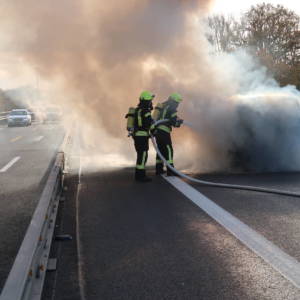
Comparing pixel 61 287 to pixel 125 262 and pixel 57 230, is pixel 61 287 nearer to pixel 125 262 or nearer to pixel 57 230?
pixel 125 262

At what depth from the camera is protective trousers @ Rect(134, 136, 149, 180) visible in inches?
405

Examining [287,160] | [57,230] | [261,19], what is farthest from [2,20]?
[261,19]

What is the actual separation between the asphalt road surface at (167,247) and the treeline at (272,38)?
89.8 ft

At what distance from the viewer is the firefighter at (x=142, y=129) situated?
33.3ft

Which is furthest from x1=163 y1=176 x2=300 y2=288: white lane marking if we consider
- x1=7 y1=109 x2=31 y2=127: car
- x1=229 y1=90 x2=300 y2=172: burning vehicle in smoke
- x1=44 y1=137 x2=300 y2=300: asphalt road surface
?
x1=7 y1=109 x2=31 y2=127: car

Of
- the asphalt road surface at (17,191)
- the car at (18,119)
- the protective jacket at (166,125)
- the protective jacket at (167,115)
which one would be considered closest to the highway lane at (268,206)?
the protective jacket at (166,125)

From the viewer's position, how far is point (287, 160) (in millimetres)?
11500

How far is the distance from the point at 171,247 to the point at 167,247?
4 centimetres

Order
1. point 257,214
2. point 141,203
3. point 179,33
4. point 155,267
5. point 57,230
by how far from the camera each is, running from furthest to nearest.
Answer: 1. point 179,33
2. point 141,203
3. point 257,214
4. point 57,230
5. point 155,267

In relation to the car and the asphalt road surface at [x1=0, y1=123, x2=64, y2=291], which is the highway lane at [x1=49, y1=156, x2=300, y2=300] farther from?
the car

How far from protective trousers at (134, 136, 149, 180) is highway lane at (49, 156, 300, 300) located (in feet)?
4.16

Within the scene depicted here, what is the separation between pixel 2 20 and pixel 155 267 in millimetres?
11810

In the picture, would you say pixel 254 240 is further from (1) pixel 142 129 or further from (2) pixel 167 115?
(2) pixel 167 115

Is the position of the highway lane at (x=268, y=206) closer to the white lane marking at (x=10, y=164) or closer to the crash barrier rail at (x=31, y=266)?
the crash barrier rail at (x=31, y=266)
